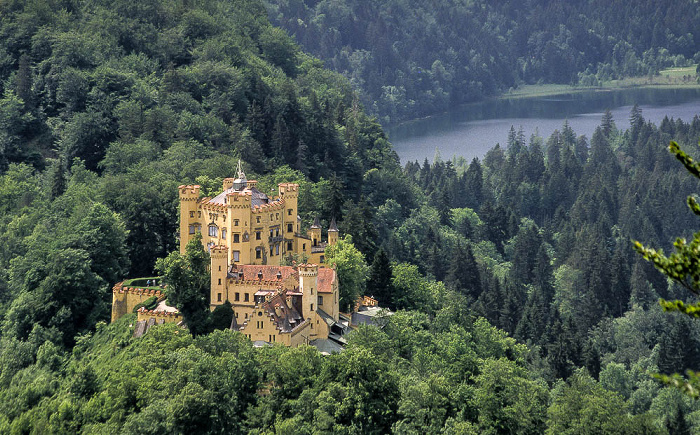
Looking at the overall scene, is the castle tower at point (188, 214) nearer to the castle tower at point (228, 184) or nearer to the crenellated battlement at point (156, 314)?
the castle tower at point (228, 184)

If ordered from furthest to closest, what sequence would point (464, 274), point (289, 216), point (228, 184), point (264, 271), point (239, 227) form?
1. point (464, 274)
2. point (228, 184)
3. point (289, 216)
4. point (239, 227)
5. point (264, 271)

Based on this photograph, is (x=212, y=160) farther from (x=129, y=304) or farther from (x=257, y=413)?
(x=257, y=413)

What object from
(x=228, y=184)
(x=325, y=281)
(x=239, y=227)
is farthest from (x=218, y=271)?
(x=228, y=184)

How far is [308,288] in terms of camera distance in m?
76.6

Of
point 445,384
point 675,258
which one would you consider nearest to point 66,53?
point 445,384

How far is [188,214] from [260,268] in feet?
30.1

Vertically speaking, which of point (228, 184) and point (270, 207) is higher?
point (228, 184)

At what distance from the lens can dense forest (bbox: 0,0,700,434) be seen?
72562mm

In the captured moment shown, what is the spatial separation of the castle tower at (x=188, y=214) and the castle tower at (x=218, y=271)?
8.62 meters

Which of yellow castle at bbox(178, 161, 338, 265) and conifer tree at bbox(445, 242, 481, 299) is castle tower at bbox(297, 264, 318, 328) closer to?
yellow castle at bbox(178, 161, 338, 265)

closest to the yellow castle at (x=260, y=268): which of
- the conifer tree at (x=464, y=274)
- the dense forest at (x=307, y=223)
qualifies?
the dense forest at (x=307, y=223)

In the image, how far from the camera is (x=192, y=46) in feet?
495

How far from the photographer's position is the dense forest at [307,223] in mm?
72562

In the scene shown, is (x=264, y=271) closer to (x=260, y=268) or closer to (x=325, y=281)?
(x=260, y=268)
